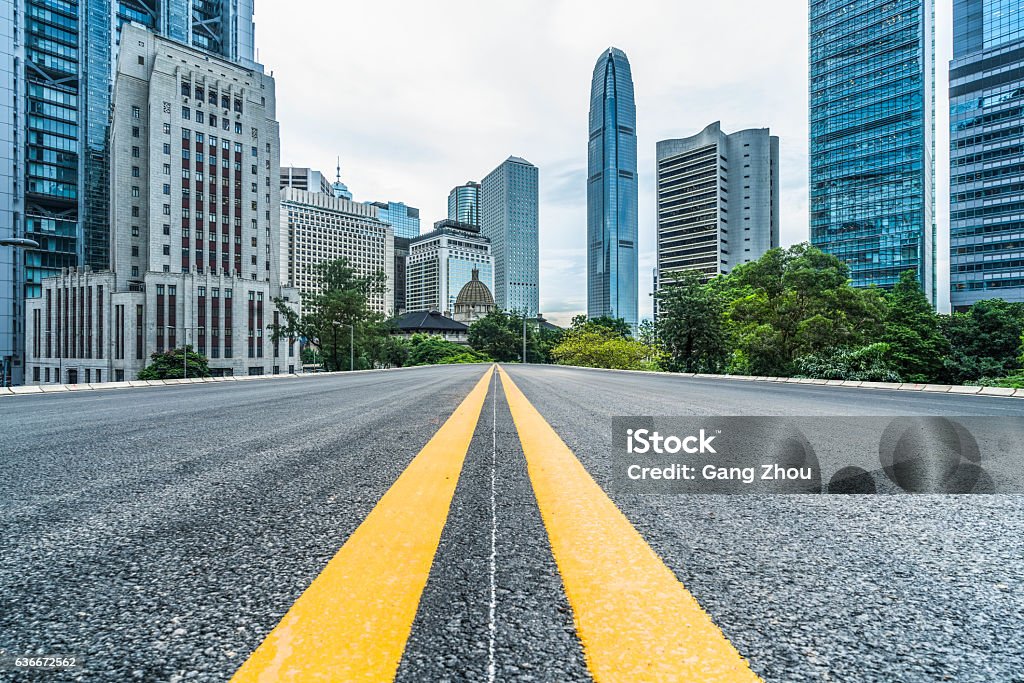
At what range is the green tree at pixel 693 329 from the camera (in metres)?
23.8

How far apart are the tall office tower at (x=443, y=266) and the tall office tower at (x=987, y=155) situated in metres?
114

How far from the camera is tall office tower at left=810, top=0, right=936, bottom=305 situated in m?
87.8

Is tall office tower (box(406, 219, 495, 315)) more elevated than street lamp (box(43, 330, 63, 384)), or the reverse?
tall office tower (box(406, 219, 495, 315))

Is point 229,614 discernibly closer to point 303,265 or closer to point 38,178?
point 38,178

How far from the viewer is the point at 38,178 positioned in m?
63.0

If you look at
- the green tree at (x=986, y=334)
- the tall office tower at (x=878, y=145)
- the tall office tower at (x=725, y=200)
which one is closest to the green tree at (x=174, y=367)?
the green tree at (x=986, y=334)

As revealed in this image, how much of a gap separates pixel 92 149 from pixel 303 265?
6461 centimetres

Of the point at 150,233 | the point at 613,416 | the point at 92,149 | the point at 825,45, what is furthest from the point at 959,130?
the point at 92,149

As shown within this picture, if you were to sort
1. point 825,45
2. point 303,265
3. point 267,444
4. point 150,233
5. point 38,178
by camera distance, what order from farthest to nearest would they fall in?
point 303,265 < point 825,45 < point 38,178 < point 150,233 < point 267,444

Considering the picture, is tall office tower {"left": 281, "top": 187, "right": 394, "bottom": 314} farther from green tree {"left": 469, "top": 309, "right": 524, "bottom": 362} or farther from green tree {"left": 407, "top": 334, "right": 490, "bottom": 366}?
green tree {"left": 407, "top": 334, "right": 490, "bottom": 366}

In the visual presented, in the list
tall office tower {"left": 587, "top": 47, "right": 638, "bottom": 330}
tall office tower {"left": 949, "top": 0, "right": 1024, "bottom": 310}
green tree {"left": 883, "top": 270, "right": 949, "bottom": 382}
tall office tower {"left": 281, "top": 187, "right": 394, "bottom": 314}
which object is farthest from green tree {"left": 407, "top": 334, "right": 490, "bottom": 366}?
tall office tower {"left": 587, "top": 47, "right": 638, "bottom": 330}

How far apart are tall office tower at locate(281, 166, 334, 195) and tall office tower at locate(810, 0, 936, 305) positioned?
149348 millimetres

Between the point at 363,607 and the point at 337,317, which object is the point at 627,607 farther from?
the point at 337,317

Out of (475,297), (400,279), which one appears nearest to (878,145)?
(475,297)
